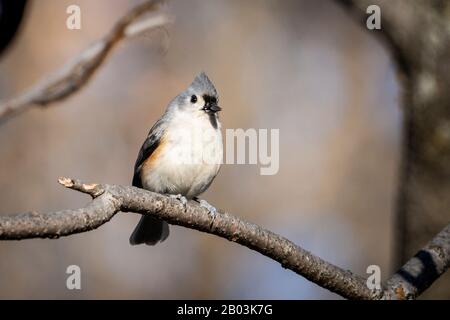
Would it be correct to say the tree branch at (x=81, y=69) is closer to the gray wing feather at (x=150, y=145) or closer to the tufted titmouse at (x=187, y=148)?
the tufted titmouse at (x=187, y=148)

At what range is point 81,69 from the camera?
2.93 metres

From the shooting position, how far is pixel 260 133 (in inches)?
268

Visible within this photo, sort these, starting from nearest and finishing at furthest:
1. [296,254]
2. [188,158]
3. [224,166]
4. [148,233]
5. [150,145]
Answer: [296,254]
[188,158]
[150,145]
[148,233]
[224,166]

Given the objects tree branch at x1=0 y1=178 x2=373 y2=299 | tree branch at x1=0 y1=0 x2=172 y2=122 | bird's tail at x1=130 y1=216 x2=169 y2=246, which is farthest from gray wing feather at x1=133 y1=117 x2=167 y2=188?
tree branch at x1=0 y1=178 x2=373 y2=299

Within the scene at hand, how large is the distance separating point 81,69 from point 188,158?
128 cm

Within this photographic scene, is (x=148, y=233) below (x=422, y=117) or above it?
below

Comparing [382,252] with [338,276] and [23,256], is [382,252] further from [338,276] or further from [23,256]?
[338,276]

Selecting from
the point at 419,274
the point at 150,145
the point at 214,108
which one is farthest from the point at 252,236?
the point at 150,145

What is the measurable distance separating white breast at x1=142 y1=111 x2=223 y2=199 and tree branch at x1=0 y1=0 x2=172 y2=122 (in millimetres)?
1109

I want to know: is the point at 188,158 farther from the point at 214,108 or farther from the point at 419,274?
the point at 419,274

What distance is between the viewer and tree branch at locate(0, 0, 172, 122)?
107 inches

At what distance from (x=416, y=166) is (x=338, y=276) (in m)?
0.96

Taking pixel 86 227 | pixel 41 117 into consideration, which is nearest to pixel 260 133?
pixel 41 117
